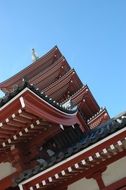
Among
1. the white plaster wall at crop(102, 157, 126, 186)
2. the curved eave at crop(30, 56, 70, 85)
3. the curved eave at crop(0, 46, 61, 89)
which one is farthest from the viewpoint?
the curved eave at crop(0, 46, 61, 89)

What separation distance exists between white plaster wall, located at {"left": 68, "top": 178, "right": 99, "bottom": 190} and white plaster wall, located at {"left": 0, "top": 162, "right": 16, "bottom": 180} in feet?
5.09

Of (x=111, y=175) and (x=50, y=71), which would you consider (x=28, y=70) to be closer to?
(x=50, y=71)

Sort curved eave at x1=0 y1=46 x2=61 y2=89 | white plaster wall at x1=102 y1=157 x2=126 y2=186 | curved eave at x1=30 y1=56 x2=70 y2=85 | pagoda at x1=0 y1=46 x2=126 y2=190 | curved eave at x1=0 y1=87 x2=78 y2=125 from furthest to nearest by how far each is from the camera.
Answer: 1. curved eave at x1=0 y1=46 x2=61 y2=89
2. curved eave at x1=30 y1=56 x2=70 y2=85
3. white plaster wall at x1=102 y1=157 x2=126 y2=186
4. pagoda at x1=0 y1=46 x2=126 y2=190
5. curved eave at x1=0 y1=87 x2=78 y2=125

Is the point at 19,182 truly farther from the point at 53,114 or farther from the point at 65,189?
the point at 53,114

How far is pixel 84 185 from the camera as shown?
7.18 meters

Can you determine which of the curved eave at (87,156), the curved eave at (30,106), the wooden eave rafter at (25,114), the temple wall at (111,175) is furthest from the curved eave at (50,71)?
the curved eave at (87,156)

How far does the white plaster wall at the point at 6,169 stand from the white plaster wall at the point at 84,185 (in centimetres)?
155

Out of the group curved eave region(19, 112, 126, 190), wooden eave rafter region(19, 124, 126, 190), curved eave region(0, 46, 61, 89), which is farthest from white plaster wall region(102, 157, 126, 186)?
curved eave region(0, 46, 61, 89)

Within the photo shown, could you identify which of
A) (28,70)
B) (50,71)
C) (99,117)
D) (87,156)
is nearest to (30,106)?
(87,156)

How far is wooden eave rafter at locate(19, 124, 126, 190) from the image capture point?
6.12m

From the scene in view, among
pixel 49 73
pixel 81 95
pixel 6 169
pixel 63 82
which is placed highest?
pixel 49 73

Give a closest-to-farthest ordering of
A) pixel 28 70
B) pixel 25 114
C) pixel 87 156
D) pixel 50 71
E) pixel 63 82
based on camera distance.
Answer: pixel 87 156, pixel 25 114, pixel 63 82, pixel 50 71, pixel 28 70

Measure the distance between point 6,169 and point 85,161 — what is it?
2.54m

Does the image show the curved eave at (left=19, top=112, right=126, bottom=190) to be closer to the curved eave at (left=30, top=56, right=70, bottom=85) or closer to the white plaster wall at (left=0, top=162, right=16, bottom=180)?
the white plaster wall at (left=0, top=162, right=16, bottom=180)
